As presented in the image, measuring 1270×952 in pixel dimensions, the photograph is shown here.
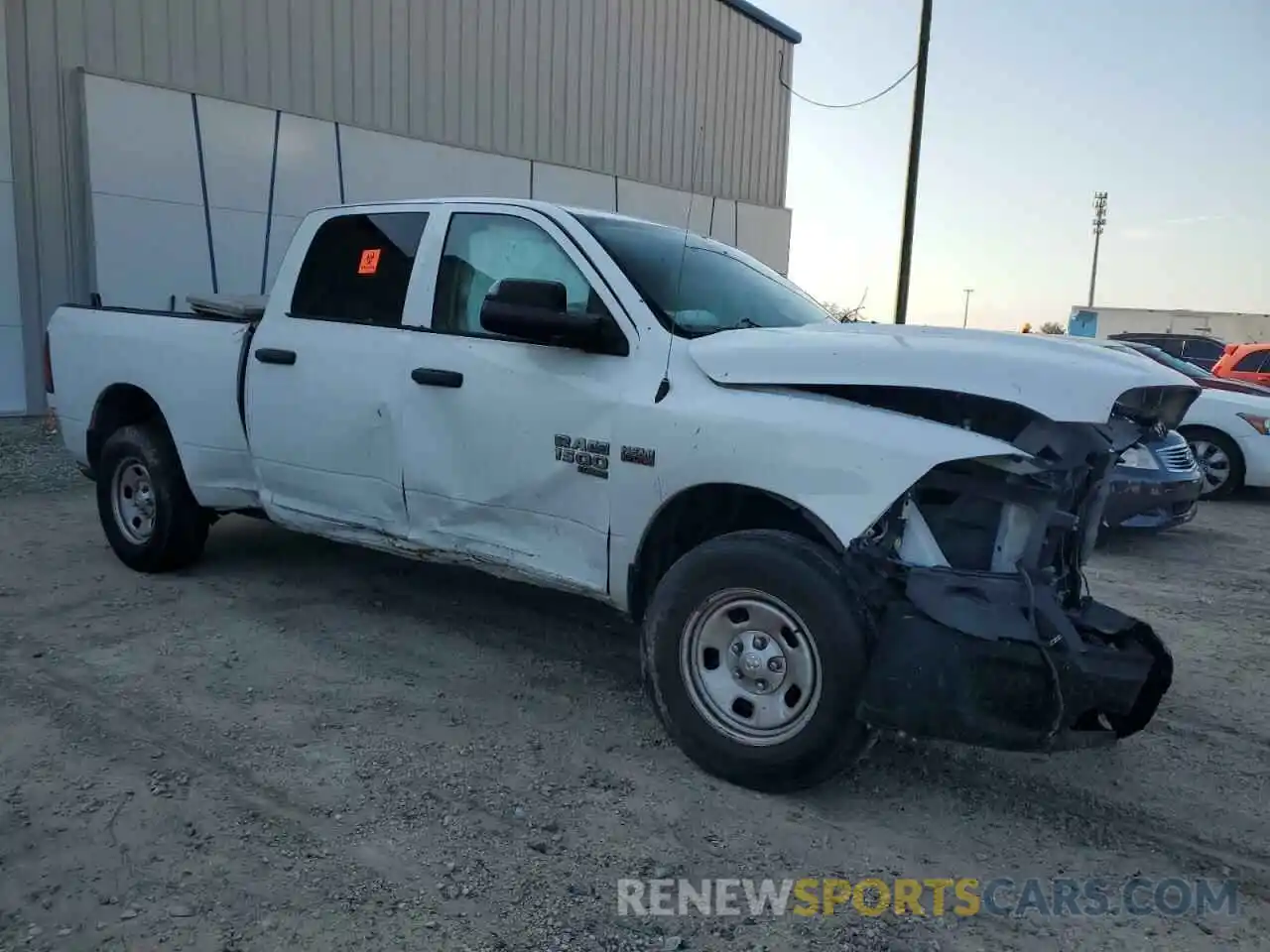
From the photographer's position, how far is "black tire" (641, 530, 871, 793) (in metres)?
3.10

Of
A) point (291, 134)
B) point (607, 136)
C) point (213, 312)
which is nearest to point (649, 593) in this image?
point (213, 312)

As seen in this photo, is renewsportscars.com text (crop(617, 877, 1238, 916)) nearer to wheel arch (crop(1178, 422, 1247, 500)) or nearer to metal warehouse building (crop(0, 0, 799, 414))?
wheel arch (crop(1178, 422, 1247, 500))

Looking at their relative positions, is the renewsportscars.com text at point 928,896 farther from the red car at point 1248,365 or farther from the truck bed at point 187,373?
the red car at point 1248,365

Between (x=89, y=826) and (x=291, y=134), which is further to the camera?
(x=291, y=134)

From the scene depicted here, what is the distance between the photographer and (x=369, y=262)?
4773mm

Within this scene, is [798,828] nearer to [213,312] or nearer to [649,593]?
[649,593]

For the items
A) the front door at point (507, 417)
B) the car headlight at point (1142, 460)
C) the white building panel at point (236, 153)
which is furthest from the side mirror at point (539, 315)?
the white building panel at point (236, 153)

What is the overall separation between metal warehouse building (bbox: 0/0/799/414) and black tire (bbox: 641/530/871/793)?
9.01 m

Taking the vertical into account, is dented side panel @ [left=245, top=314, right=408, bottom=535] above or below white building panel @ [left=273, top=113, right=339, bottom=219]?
below

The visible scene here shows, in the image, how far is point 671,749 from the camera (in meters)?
3.70

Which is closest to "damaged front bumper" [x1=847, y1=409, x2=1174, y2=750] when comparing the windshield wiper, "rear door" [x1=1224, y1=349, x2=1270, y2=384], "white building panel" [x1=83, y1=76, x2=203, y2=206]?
the windshield wiper

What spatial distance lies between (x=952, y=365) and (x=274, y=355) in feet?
10.8

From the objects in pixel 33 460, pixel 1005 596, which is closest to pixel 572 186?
pixel 33 460

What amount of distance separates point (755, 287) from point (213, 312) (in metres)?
3.06
